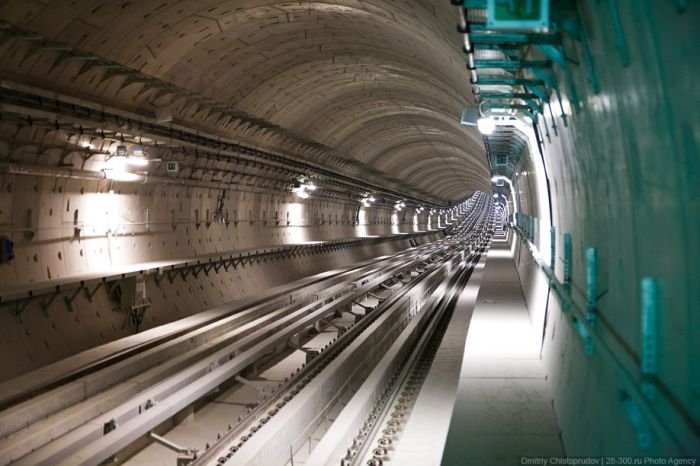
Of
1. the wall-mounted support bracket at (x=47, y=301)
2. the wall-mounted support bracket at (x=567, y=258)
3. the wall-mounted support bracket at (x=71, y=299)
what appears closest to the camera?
the wall-mounted support bracket at (x=567, y=258)

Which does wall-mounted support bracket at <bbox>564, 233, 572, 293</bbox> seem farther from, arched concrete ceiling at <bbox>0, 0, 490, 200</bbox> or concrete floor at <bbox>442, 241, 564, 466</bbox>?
arched concrete ceiling at <bbox>0, 0, 490, 200</bbox>

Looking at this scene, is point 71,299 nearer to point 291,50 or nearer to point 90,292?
point 90,292

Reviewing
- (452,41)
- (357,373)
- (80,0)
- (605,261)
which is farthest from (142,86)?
(605,261)

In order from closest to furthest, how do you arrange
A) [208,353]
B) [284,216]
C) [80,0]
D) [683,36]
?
1. [683,36]
2. [80,0]
3. [208,353]
4. [284,216]

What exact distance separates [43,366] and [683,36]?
10.0 metres

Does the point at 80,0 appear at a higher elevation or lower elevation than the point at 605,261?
higher

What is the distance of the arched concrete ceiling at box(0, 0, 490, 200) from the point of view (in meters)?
9.20

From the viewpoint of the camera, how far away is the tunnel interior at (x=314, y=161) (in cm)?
265

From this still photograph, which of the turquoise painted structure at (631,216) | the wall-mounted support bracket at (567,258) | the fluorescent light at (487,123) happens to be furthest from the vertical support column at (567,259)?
the fluorescent light at (487,123)

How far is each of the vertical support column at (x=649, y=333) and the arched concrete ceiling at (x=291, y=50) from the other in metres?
5.45

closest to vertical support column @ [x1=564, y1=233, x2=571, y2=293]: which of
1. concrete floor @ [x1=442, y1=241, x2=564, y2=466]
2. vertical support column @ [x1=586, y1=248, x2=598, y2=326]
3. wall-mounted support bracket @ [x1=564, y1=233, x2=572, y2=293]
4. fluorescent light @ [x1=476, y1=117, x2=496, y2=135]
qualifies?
wall-mounted support bracket @ [x1=564, y1=233, x2=572, y2=293]

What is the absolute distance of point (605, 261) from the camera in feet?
13.0

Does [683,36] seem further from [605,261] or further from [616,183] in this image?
[605,261]

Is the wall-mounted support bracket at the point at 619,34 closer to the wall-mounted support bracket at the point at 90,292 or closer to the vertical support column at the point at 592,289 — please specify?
the vertical support column at the point at 592,289
